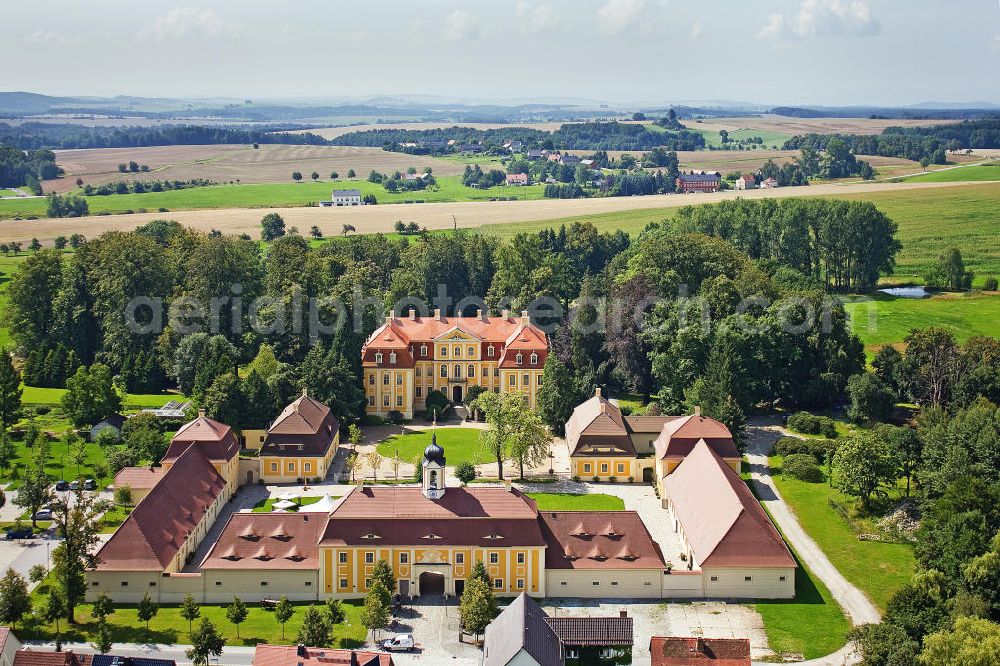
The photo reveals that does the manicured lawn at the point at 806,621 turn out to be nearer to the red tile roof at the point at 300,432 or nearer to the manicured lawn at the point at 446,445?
the manicured lawn at the point at 446,445

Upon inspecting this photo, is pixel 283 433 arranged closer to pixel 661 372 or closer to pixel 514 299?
pixel 661 372

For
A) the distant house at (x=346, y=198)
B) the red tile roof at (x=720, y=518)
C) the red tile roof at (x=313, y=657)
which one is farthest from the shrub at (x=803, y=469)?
the distant house at (x=346, y=198)

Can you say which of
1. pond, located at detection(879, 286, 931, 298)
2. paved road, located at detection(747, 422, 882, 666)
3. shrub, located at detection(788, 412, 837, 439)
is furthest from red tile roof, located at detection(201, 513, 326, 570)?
pond, located at detection(879, 286, 931, 298)

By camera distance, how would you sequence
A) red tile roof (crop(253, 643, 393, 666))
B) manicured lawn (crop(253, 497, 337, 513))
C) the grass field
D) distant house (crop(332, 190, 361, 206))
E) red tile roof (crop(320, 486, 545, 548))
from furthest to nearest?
distant house (crop(332, 190, 361, 206)) → the grass field → manicured lawn (crop(253, 497, 337, 513)) → red tile roof (crop(320, 486, 545, 548)) → red tile roof (crop(253, 643, 393, 666))

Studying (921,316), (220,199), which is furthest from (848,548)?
(220,199)

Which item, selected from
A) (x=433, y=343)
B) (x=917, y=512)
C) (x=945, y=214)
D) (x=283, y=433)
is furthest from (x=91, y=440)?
(x=945, y=214)

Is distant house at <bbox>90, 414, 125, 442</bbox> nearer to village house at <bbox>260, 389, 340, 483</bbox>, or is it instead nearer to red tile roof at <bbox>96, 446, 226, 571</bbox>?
village house at <bbox>260, 389, 340, 483</bbox>

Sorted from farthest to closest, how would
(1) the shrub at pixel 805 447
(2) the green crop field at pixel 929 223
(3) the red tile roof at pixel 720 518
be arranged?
(2) the green crop field at pixel 929 223
(1) the shrub at pixel 805 447
(3) the red tile roof at pixel 720 518
